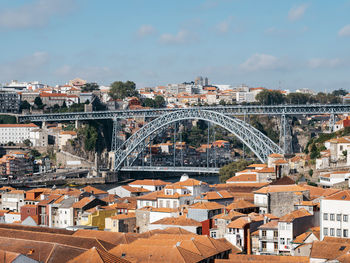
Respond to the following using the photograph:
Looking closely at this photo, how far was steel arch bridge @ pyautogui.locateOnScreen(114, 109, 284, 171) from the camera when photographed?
242ft

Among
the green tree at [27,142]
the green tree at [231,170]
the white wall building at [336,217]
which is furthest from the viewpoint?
the green tree at [27,142]

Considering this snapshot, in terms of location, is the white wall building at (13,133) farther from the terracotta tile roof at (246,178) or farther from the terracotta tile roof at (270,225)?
the terracotta tile roof at (270,225)

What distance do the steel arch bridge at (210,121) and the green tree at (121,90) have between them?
3155cm

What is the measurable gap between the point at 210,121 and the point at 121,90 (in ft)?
167

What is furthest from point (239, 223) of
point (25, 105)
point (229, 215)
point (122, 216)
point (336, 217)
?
point (25, 105)

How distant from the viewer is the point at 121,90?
129375 millimetres

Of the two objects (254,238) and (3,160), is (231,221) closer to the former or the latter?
(254,238)

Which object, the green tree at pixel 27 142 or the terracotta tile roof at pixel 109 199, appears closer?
the terracotta tile roof at pixel 109 199

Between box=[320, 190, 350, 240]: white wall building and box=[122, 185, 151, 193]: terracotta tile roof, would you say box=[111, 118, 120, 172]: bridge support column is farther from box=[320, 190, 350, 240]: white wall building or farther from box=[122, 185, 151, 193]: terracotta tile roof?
box=[320, 190, 350, 240]: white wall building

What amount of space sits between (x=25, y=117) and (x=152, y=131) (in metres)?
24.0

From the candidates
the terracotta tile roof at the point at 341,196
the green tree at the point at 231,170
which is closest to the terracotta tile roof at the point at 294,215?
the terracotta tile roof at the point at 341,196

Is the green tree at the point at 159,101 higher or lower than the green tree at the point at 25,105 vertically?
higher

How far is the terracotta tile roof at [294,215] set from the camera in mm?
30719

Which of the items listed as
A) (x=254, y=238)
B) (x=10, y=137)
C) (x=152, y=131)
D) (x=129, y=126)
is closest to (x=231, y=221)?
(x=254, y=238)
